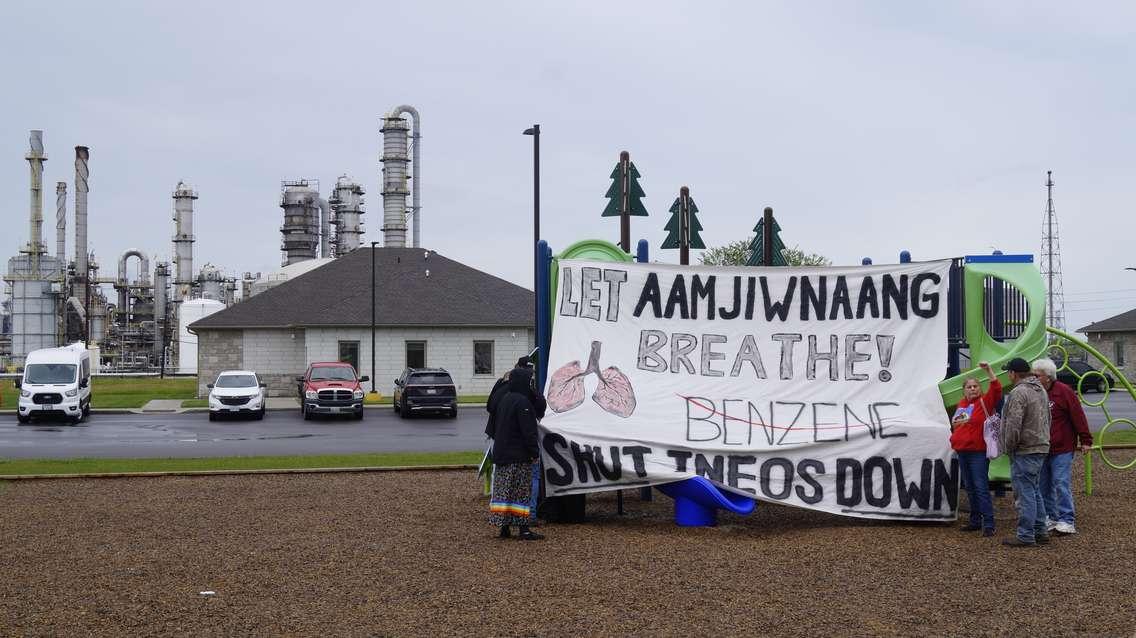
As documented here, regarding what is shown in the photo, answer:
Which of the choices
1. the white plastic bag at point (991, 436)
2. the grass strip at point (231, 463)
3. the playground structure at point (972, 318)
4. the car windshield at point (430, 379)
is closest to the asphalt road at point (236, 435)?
the car windshield at point (430, 379)

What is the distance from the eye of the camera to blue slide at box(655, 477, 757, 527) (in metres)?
11.4

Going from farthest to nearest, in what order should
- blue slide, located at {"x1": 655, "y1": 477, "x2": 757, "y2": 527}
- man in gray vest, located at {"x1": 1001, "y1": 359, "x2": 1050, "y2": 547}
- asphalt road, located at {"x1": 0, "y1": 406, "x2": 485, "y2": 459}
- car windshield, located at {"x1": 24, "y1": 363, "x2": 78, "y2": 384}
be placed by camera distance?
car windshield, located at {"x1": 24, "y1": 363, "x2": 78, "y2": 384}
asphalt road, located at {"x1": 0, "y1": 406, "x2": 485, "y2": 459}
blue slide, located at {"x1": 655, "y1": 477, "x2": 757, "y2": 527}
man in gray vest, located at {"x1": 1001, "y1": 359, "x2": 1050, "y2": 547}

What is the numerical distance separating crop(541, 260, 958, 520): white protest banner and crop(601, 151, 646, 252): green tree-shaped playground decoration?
218cm

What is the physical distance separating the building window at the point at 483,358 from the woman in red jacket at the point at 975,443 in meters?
34.1

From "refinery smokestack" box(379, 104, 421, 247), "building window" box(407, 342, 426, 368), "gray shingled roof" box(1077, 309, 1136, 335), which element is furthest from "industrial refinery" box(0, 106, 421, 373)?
"gray shingled roof" box(1077, 309, 1136, 335)

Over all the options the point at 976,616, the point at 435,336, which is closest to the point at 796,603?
the point at 976,616

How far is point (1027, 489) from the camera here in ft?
33.2

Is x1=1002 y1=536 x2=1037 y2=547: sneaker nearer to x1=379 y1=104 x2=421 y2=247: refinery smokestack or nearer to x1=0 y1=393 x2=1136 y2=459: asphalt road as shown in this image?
x1=0 y1=393 x2=1136 y2=459: asphalt road

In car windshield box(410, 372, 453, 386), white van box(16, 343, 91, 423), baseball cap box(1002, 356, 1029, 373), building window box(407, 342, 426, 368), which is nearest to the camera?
baseball cap box(1002, 356, 1029, 373)

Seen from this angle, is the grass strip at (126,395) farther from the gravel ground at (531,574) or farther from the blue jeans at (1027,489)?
the blue jeans at (1027,489)

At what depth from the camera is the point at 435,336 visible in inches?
1727

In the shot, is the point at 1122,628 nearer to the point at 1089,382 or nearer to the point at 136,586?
the point at 136,586

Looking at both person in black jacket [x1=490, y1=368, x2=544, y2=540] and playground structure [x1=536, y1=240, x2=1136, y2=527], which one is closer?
person in black jacket [x1=490, y1=368, x2=544, y2=540]

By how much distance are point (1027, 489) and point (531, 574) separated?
15.2 ft
